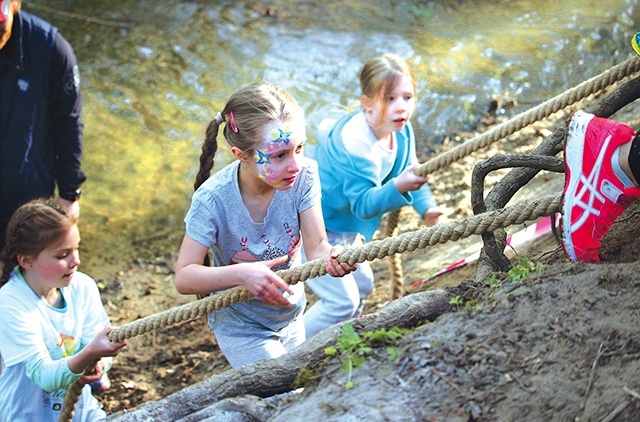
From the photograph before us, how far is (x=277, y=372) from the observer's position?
235cm

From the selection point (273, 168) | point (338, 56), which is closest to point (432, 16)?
point (338, 56)

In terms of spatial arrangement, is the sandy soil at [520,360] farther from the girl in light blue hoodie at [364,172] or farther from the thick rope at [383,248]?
the girl in light blue hoodie at [364,172]

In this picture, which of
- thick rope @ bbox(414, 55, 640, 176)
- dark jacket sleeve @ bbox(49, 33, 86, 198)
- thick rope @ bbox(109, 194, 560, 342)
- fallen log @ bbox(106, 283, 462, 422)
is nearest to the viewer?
fallen log @ bbox(106, 283, 462, 422)

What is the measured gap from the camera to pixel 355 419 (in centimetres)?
197

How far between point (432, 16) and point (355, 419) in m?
6.38

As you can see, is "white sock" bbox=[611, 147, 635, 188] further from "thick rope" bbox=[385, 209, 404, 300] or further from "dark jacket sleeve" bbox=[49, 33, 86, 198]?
"dark jacket sleeve" bbox=[49, 33, 86, 198]

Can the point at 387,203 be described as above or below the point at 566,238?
below

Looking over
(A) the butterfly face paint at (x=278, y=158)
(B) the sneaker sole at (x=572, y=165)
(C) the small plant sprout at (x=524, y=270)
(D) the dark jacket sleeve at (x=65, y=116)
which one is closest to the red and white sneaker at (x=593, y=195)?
(B) the sneaker sole at (x=572, y=165)

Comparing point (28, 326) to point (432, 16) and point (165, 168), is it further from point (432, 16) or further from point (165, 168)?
point (432, 16)

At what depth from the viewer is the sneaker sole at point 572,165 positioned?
2.43 meters

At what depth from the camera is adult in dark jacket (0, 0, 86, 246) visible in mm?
3611

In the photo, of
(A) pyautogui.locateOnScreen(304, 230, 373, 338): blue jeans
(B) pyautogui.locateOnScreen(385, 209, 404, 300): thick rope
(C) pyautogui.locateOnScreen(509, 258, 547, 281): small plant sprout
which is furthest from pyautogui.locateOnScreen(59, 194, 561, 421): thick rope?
(B) pyautogui.locateOnScreen(385, 209, 404, 300): thick rope

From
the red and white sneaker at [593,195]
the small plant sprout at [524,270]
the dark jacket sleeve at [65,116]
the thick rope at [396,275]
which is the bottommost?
the thick rope at [396,275]

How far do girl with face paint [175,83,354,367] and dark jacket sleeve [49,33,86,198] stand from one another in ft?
3.70
